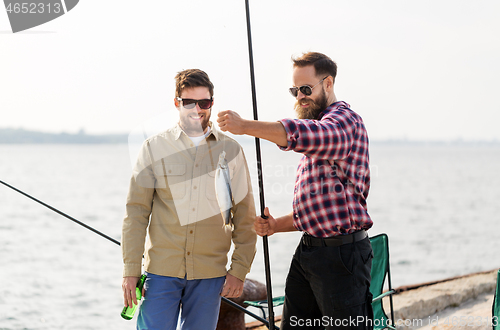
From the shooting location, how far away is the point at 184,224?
2490 mm

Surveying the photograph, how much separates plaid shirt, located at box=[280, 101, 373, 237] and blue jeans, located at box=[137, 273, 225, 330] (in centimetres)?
64

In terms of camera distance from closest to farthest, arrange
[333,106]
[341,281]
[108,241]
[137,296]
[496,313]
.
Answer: [341,281]
[333,106]
[137,296]
[496,313]
[108,241]

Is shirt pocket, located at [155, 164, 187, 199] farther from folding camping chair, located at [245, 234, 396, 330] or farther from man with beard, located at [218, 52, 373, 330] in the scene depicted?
folding camping chair, located at [245, 234, 396, 330]

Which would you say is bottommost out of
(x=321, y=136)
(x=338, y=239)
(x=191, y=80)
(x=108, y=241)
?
(x=108, y=241)

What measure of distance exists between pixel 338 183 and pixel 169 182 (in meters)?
0.89

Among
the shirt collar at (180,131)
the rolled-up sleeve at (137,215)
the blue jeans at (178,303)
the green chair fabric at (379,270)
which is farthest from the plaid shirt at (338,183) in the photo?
the green chair fabric at (379,270)

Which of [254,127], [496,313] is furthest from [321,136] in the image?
[496,313]

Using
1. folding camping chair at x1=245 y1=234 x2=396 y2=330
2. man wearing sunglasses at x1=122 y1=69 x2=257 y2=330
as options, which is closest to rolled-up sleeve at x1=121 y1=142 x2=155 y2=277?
man wearing sunglasses at x1=122 y1=69 x2=257 y2=330

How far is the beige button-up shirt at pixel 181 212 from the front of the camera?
8.13ft

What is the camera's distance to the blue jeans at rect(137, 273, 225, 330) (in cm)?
245

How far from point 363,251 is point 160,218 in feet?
3.49

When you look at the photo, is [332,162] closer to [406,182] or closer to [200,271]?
[200,271]

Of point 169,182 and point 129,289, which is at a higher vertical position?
point 169,182

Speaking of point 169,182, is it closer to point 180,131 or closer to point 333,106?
point 180,131
